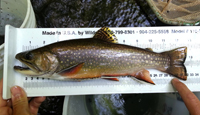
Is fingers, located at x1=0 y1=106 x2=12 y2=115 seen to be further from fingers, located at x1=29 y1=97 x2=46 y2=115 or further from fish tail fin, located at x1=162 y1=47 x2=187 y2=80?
fish tail fin, located at x1=162 y1=47 x2=187 y2=80

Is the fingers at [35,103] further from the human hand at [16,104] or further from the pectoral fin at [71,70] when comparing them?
the pectoral fin at [71,70]

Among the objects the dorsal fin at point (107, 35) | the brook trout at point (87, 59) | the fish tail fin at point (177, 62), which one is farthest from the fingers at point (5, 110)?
the fish tail fin at point (177, 62)

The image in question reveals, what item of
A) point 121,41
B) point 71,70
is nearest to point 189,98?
point 121,41

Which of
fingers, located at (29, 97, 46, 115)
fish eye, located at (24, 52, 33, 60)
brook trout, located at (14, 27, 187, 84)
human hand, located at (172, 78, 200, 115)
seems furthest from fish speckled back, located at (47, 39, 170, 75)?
fingers, located at (29, 97, 46, 115)

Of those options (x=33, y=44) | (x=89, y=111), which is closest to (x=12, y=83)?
(x=33, y=44)

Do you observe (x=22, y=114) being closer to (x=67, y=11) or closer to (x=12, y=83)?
(x=12, y=83)
